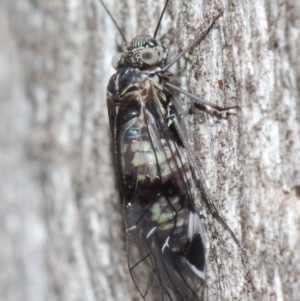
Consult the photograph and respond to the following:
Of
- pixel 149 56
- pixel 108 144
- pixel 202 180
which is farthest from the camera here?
pixel 108 144

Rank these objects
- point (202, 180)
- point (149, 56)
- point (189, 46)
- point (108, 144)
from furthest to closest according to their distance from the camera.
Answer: point (108, 144) → point (149, 56) → point (189, 46) → point (202, 180)

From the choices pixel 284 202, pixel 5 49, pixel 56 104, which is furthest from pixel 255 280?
pixel 5 49

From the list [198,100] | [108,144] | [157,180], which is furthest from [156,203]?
[108,144]

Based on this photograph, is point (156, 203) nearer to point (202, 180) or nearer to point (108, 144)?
point (202, 180)

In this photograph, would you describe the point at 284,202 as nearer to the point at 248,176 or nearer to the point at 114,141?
the point at 248,176

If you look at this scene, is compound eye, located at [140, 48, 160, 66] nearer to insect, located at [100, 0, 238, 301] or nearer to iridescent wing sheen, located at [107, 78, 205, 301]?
insect, located at [100, 0, 238, 301]

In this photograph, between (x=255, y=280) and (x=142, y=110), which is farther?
(x=142, y=110)

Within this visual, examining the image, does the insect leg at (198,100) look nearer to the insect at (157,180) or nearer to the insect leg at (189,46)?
the insect at (157,180)
